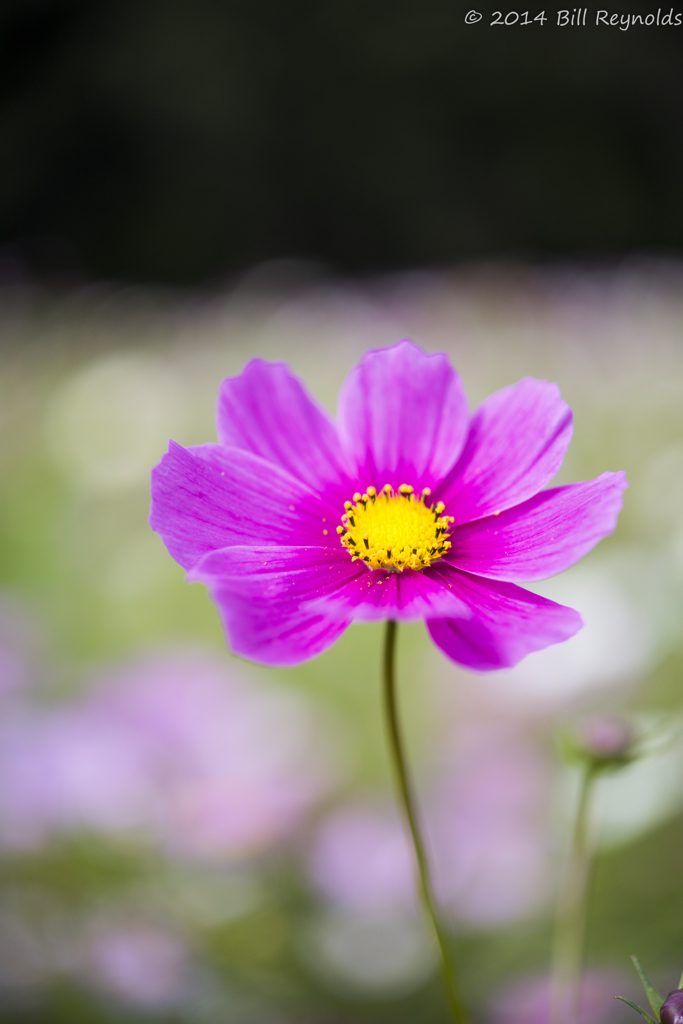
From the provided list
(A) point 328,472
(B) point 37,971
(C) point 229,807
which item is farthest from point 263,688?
(A) point 328,472

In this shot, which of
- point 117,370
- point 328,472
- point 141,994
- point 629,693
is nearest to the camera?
point 328,472

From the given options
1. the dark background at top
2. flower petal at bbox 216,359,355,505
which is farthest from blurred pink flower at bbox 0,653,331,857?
the dark background at top

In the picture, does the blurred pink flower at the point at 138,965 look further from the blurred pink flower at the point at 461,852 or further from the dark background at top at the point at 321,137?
the dark background at top at the point at 321,137

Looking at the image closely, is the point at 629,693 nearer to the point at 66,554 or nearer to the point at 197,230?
the point at 66,554

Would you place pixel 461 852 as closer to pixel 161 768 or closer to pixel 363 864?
pixel 363 864

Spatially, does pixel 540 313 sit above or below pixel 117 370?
below

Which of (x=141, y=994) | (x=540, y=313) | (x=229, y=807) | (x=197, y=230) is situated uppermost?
(x=197, y=230)

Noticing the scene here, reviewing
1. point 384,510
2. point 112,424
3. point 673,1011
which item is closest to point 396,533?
point 384,510
